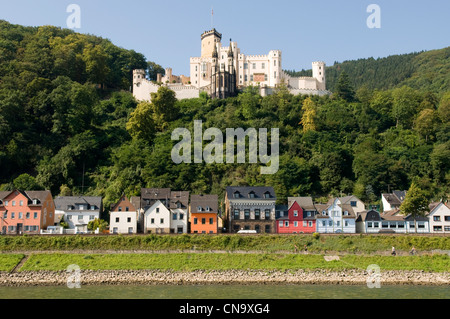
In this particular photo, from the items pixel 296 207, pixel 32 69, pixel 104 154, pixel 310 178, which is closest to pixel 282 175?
pixel 310 178

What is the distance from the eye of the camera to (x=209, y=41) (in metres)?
125

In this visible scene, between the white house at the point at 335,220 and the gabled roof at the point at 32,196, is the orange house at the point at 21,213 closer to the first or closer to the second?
the gabled roof at the point at 32,196

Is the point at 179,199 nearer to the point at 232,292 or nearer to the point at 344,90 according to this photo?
the point at 232,292

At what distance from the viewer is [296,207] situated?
59.0 metres

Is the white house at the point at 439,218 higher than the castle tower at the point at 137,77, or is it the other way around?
the castle tower at the point at 137,77

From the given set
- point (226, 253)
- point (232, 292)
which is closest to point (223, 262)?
point (226, 253)

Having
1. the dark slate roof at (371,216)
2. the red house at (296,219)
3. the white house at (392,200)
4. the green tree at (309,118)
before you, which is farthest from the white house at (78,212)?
the green tree at (309,118)

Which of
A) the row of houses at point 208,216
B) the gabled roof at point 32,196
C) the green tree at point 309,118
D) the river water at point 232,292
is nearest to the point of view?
the river water at point 232,292

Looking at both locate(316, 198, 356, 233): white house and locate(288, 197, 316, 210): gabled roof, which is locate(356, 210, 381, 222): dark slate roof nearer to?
locate(316, 198, 356, 233): white house

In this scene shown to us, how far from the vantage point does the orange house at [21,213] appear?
186 feet

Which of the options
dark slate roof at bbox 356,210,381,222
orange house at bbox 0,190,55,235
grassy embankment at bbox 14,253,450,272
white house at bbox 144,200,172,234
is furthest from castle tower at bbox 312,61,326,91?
orange house at bbox 0,190,55,235

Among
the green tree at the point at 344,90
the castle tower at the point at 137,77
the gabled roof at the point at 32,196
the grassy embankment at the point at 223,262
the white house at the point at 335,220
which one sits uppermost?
the castle tower at the point at 137,77

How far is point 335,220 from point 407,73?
5251 inches

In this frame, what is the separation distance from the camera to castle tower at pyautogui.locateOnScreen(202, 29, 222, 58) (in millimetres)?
123562
